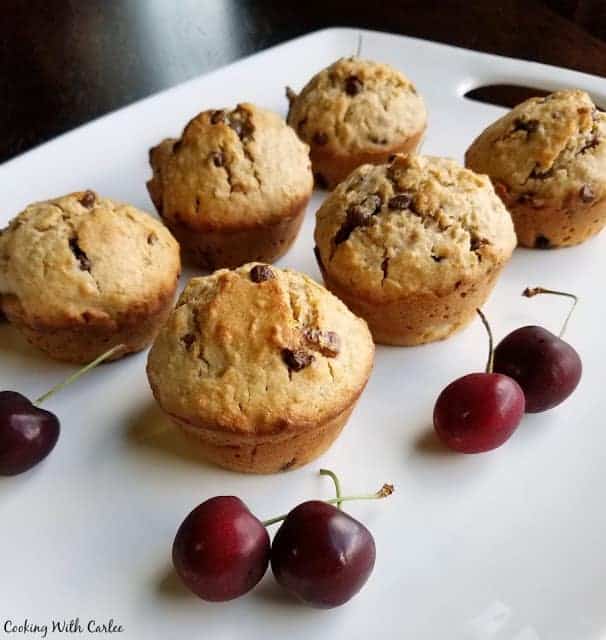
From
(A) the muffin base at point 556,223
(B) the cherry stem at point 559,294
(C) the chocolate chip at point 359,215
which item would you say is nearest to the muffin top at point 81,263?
(C) the chocolate chip at point 359,215

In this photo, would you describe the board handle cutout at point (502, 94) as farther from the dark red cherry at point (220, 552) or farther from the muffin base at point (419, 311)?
the dark red cherry at point (220, 552)

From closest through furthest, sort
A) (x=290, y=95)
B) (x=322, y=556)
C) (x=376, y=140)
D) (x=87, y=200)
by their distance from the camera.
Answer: (x=322, y=556) < (x=87, y=200) < (x=376, y=140) < (x=290, y=95)

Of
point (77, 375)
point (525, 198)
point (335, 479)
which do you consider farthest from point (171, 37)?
point (335, 479)

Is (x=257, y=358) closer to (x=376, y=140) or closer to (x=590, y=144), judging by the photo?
(x=376, y=140)

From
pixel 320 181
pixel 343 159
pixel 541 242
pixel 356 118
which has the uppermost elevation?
pixel 356 118

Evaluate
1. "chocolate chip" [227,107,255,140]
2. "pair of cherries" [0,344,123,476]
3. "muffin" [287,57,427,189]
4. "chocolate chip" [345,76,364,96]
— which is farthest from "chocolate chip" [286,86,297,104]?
"pair of cherries" [0,344,123,476]

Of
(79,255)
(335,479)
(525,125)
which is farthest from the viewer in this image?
(525,125)

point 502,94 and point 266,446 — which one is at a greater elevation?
point 266,446
